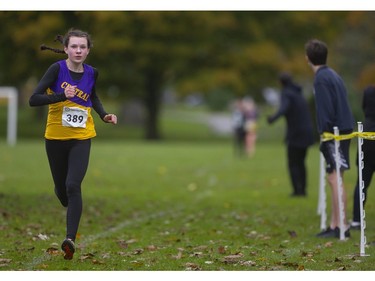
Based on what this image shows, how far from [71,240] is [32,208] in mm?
5190

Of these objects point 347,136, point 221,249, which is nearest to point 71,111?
point 221,249

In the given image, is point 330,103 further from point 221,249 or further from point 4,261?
point 4,261

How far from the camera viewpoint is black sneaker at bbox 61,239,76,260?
8.08m

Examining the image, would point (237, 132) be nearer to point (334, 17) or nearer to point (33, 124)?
point (334, 17)

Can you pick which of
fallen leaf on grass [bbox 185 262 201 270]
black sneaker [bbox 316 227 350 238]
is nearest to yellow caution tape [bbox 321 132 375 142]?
black sneaker [bbox 316 227 350 238]

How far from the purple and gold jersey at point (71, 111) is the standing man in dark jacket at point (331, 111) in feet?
9.55

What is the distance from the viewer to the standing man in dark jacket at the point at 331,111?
1023 centimetres

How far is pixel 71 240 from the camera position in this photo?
8.12 m

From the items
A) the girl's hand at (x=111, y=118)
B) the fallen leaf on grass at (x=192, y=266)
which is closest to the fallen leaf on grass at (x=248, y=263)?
the fallen leaf on grass at (x=192, y=266)

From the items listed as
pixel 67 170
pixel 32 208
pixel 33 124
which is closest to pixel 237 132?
pixel 32 208

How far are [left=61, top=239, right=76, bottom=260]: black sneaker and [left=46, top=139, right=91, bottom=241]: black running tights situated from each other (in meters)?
0.08

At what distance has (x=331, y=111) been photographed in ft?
33.7

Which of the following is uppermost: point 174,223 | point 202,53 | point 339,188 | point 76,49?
point 202,53

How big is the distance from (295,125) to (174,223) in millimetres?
3869
